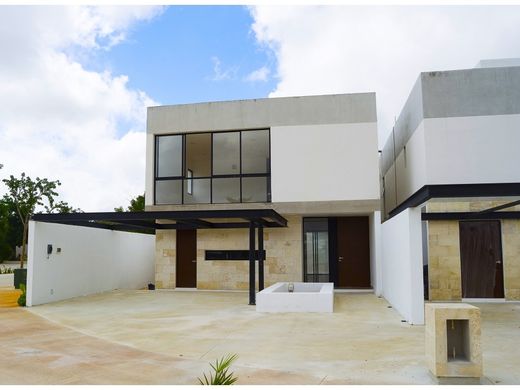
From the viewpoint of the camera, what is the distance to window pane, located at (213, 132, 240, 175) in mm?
16562

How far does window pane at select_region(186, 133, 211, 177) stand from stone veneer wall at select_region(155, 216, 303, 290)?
2.22 meters

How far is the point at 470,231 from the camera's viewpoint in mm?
13992

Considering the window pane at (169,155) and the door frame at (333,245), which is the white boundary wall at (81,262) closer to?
the window pane at (169,155)

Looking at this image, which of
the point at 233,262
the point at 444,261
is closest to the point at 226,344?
the point at 444,261

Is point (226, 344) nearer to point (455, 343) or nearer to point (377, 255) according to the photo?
point (455, 343)

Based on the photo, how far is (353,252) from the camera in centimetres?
1734

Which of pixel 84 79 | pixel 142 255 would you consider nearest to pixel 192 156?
pixel 84 79

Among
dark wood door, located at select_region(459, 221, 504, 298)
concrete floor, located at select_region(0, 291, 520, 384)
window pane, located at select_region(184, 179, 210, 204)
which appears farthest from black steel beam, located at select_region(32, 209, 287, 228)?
dark wood door, located at select_region(459, 221, 504, 298)

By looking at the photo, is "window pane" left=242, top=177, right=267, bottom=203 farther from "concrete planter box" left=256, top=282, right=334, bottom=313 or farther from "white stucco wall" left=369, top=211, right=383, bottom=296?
"concrete planter box" left=256, top=282, right=334, bottom=313

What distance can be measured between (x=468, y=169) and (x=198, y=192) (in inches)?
349

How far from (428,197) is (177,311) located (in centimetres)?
703

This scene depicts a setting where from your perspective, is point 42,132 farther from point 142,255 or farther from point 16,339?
point 16,339

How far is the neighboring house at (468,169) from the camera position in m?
12.6

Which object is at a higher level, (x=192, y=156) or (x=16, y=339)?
(x=192, y=156)
